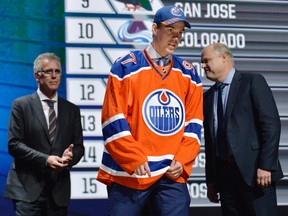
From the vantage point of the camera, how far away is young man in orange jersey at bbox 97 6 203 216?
2.56 meters

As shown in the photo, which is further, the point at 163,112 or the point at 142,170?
the point at 163,112

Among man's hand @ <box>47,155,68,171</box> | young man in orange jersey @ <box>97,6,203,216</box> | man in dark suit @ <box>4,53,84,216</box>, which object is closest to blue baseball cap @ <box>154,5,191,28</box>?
young man in orange jersey @ <box>97,6,203,216</box>

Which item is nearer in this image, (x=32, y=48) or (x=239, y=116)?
(x=239, y=116)

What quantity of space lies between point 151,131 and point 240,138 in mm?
726

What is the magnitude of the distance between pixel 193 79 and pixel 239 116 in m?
0.51

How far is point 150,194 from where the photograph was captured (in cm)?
264

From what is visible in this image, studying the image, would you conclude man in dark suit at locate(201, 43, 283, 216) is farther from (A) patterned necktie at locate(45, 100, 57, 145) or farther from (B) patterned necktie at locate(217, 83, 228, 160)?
(A) patterned necktie at locate(45, 100, 57, 145)

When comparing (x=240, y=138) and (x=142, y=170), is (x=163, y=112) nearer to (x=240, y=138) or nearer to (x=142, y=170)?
(x=142, y=170)

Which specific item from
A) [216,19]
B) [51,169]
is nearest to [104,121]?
[51,169]

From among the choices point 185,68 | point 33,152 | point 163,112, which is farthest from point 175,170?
point 33,152

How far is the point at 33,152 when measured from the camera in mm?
3059

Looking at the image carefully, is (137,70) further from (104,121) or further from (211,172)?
(211,172)

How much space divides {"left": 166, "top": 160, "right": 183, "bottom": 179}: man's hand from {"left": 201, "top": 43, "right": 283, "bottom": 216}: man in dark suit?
595mm

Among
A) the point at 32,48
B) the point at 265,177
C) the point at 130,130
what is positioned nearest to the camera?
the point at 130,130
